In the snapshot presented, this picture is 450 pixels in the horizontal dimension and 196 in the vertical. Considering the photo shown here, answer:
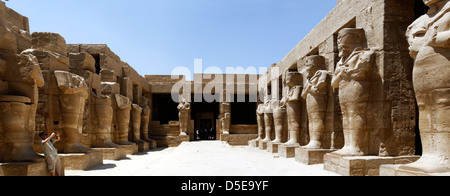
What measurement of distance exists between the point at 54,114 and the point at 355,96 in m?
6.25

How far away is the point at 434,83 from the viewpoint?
11.4 feet

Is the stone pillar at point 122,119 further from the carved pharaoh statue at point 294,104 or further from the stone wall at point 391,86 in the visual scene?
the stone wall at point 391,86

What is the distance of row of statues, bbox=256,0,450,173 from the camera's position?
3434 mm

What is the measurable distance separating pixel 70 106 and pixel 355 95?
5899 mm

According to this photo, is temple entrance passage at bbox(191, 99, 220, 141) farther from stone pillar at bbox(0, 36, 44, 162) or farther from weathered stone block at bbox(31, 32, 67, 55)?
stone pillar at bbox(0, 36, 44, 162)

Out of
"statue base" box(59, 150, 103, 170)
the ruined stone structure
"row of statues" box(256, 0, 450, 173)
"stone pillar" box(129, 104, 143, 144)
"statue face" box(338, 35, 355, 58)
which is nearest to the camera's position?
"row of statues" box(256, 0, 450, 173)

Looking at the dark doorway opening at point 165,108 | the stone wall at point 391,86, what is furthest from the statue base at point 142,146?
the stone wall at point 391,86

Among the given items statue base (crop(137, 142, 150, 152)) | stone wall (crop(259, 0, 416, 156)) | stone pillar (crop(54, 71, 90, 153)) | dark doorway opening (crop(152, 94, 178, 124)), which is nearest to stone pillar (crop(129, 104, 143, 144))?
statue base (crop(137, 142, 150, 152))

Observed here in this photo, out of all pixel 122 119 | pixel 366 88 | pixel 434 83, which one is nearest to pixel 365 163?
pixel 366 88

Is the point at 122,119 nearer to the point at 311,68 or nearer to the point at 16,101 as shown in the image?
the point at 16,101

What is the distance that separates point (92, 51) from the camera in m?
11.3

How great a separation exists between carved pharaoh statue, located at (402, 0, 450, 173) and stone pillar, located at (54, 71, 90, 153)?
253 inches
